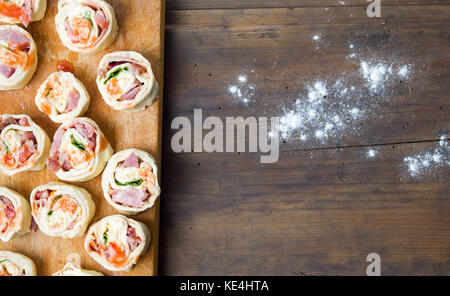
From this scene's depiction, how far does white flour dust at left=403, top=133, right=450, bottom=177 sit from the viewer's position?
1834mm

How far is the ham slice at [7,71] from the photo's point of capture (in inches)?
69.2

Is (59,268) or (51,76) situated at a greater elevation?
(51,76)

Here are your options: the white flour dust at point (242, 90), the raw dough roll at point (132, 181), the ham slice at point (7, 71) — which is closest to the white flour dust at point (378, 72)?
the white flour dust at point (242, 90)

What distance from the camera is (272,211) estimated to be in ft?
6.07

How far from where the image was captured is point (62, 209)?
1708 millimetres

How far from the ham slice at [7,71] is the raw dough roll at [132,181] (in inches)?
22.8

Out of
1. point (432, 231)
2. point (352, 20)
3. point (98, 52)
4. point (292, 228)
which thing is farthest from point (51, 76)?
point (432, 231)

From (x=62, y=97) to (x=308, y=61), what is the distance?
42.8 inches

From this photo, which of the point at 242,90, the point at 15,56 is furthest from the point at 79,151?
the point at 242,90

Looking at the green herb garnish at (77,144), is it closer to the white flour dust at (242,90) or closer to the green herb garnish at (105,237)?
the green herb garnish at (105,237)

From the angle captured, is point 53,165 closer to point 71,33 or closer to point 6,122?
point 6,122

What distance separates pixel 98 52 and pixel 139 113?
324 mm
